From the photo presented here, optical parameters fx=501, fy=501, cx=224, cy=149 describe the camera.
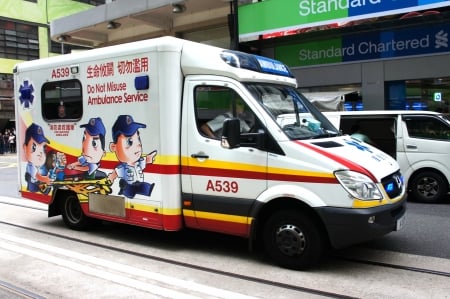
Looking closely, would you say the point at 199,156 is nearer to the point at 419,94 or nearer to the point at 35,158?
the point at 35,158

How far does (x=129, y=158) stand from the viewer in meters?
6.79

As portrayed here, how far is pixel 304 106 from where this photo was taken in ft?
21.1

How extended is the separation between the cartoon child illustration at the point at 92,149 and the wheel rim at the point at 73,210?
0.73 m

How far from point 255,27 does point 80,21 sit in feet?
28.6

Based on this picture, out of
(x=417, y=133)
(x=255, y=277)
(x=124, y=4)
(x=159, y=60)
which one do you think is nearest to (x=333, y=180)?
(x=255, y=277)

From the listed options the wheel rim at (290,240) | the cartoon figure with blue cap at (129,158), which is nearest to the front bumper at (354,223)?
the wheel rim at (290,240)

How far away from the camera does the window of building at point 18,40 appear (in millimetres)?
41250

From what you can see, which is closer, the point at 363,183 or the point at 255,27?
the point at 363,183

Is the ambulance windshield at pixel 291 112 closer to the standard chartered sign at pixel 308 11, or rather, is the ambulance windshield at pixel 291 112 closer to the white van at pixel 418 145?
the white van at pixel 418 145

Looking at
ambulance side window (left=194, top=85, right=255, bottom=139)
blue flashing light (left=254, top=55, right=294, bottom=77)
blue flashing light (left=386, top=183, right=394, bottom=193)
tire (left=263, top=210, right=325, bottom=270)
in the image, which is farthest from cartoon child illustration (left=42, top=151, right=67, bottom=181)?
blue flashing light (left=386, top=183, right=394, bottom=193)

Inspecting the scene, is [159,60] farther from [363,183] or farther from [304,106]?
[363,183]

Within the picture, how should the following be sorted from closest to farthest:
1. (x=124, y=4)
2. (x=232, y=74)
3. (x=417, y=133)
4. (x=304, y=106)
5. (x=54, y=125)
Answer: (x=232, y=74) < (x=304, y=106) < (x=54, y=125) < (x=417, y=133) < (x=124, y=4)

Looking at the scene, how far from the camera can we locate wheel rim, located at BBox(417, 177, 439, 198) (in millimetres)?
9820

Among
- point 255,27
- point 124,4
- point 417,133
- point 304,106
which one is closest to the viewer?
point 304,106
